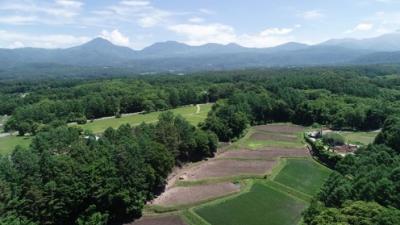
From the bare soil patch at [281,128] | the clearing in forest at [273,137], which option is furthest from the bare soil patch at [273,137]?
the bare soil patch at [281,128]

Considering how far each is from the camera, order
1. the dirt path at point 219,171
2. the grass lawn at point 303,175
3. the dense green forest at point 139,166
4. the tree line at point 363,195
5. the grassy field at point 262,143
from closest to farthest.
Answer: the tree line at point 363,195 → the dense green forest at point 139,166 → the dirt path at point 219,171 → the grass lawn at point 303,175 → the grassy field at point 262,143

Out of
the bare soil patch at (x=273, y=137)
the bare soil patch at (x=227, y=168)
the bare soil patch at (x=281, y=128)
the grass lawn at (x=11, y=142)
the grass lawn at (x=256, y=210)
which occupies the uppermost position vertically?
the grass lawn at (x=11, y=142)

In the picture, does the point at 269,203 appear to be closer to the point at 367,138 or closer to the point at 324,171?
the point at 324,171

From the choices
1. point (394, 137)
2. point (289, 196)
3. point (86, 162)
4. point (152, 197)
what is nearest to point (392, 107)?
point (394, 137)

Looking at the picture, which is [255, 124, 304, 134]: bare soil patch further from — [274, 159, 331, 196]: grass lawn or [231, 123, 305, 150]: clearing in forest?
[274, 159, 331, 196]: grass lawn

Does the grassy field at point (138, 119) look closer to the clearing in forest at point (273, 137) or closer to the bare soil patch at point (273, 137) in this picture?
the clearing in forest at point (273, 137)

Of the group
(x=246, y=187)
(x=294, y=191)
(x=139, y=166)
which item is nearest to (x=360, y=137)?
(x=294, y=191)
